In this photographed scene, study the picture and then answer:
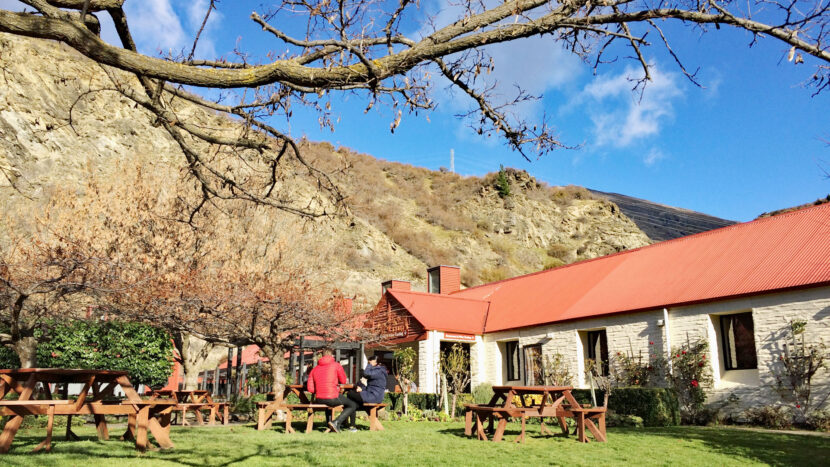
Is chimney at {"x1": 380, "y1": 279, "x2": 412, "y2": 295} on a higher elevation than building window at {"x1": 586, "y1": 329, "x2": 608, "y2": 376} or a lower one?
higher

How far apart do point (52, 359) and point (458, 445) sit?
1513 centimetres

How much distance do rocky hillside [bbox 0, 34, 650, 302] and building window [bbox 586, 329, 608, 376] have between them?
10.5 meters

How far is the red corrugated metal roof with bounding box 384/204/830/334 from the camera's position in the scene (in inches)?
677

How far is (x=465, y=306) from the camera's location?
27.3 meters

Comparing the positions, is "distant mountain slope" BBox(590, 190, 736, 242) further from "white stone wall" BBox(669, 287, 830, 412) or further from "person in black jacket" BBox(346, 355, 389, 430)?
"person in black jacket" BBox(346, 355, 389, 430)

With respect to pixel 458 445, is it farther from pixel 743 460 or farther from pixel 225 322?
pixel 225 322

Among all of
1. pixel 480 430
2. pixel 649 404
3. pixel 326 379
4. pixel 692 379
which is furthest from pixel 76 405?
pixel 692 379

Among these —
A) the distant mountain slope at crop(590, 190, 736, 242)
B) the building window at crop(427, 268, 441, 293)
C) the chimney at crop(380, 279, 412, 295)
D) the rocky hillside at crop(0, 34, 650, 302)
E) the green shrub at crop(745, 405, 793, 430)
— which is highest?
the distant mountain slope at crop(590, 190, 736, 242)

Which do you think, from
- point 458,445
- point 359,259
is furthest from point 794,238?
point 359,259

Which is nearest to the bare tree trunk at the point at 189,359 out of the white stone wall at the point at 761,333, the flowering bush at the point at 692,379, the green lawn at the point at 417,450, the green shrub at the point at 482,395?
the green shrub at the point at 482,395

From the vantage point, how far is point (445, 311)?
1037 inches

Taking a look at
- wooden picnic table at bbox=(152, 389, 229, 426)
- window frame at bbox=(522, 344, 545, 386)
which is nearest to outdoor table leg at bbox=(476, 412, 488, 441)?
wooden picnic table at bbox=(152, 389, 229, 426)

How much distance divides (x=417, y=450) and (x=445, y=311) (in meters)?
17.1

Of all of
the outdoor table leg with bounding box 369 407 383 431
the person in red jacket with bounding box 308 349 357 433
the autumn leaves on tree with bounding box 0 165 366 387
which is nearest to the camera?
the person in red jacket with bounding box 308 349 357 433
